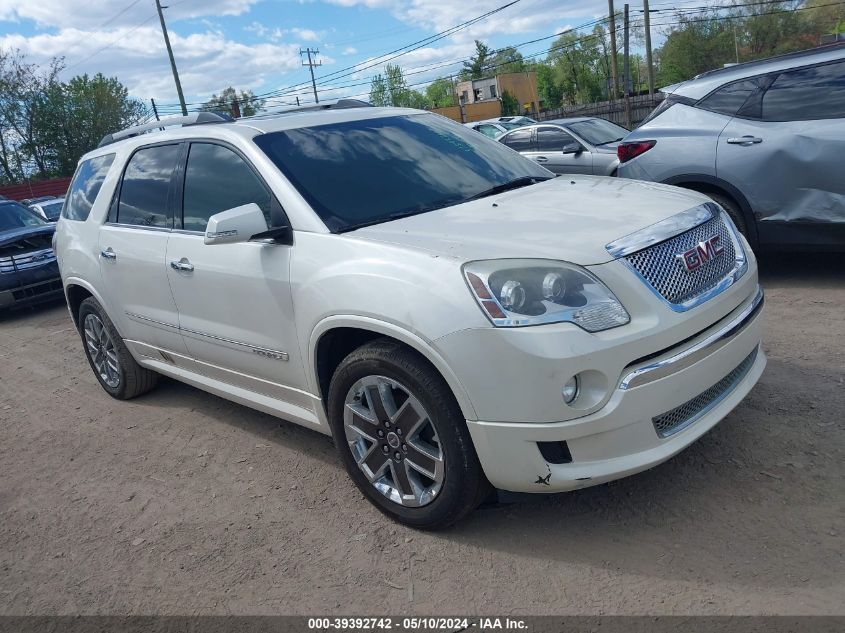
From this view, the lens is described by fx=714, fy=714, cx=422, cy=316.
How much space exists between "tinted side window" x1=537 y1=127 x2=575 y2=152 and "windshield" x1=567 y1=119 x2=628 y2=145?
7.4 inches

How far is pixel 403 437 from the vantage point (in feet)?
9.95

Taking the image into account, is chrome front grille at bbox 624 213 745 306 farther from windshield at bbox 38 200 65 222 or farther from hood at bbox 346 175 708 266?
windshield at bbox 38 200 65 222

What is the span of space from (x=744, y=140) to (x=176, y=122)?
4.42m

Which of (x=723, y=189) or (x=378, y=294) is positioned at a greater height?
(x=378, y=294)

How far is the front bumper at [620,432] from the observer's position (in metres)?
2.61

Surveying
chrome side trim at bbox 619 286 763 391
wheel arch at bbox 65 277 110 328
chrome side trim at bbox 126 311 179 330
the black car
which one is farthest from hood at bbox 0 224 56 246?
chrome side trim at bbox 619 286 763 391

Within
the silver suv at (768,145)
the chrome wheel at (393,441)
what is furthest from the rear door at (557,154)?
the chrome wheel at (393,441)

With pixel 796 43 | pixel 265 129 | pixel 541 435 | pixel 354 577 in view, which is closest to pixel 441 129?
pixel 265 129

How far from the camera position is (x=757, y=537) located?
2.76 meters

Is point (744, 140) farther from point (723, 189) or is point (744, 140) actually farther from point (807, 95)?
point (807, 95)

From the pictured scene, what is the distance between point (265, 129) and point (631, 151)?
13.0ft

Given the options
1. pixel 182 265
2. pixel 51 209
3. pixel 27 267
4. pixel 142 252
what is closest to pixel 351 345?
pixel 182 265

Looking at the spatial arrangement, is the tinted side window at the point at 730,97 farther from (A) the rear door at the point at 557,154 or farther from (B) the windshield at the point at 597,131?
(B) the windshield at the point at 597,131

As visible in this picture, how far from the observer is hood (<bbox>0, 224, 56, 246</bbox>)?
9852 mm
